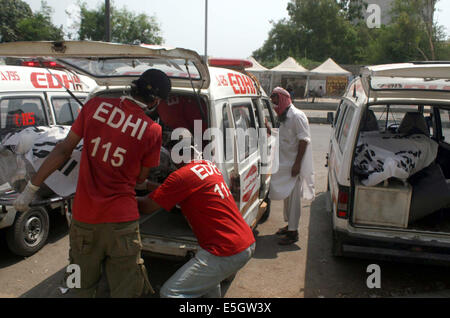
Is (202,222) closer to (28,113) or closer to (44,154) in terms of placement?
(44,154)

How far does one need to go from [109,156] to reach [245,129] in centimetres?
219

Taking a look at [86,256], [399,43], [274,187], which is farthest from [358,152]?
[399,43]

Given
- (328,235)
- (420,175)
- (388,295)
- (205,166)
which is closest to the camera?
(205,166)

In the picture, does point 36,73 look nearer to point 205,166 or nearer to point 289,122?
point 289,122

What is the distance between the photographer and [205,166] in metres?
2.47

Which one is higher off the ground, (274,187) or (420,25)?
(420,25)

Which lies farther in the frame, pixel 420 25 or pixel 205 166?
pixel 420 25

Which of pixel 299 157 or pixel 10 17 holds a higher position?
pixel 10 17

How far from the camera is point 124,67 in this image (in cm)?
358

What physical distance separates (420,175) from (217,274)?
286 centimetres

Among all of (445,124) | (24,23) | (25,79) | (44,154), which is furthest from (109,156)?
(24,23)

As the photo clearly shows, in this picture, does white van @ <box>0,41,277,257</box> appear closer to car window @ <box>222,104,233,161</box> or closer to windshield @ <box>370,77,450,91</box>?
car window @ <box>222,104,233,161</box>

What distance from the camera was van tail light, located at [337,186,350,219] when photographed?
12.0 feet

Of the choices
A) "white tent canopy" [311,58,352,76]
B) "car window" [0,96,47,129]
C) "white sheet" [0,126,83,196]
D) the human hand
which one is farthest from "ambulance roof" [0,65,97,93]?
"white tent canopy" [311,58,352,76]
